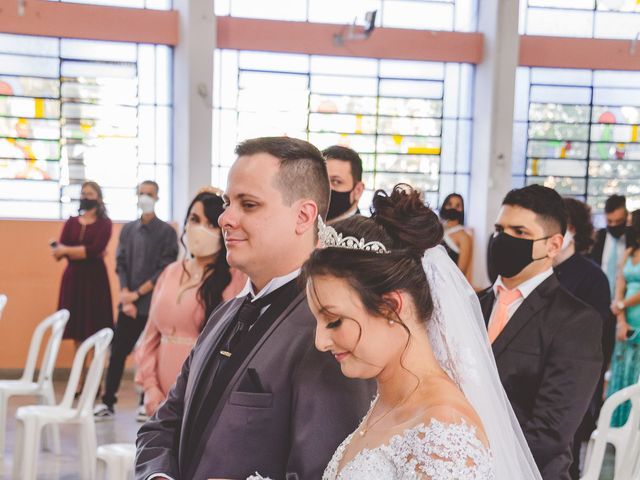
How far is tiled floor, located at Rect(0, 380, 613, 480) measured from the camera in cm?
557

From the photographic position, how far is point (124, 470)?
13.8 feet

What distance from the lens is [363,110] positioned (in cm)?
973

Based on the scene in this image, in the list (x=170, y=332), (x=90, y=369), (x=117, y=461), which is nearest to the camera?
(x=170, y=332)

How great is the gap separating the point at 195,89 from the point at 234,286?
204 inches

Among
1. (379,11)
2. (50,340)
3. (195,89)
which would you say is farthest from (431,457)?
(379,11)

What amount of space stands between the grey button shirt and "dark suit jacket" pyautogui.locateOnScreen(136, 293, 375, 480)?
5.41m

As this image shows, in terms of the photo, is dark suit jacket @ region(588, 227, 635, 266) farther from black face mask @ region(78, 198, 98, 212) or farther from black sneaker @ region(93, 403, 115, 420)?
black face mask @ region(78, 198, 98, 212)

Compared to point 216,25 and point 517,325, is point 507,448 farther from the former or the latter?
point 216,25

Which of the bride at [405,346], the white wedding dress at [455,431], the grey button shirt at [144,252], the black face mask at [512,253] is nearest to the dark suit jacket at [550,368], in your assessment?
the black face mask at [512,253]

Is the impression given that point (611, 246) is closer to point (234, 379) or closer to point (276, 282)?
point (276, 282)

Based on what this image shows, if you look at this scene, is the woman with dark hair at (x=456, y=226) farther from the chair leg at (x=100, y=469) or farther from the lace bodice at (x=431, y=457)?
the lace bodice at (x=431, y=457)

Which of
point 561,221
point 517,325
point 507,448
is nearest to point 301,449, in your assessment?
point 507,448

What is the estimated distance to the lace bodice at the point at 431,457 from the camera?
146cm

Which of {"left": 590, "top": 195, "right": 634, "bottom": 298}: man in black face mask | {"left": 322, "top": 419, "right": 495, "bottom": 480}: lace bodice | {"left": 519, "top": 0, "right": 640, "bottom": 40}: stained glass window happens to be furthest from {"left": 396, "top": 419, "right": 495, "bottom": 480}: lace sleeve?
Result: {"left": 519, "top": 0, "right": 640, "bottom": 40}: stained glass window
